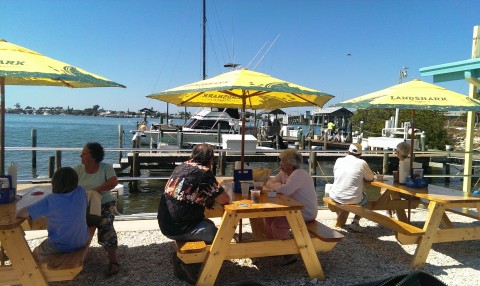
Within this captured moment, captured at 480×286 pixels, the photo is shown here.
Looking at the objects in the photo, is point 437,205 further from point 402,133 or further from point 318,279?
point 402,133

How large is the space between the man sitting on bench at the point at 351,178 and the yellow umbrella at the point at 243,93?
0.79 m

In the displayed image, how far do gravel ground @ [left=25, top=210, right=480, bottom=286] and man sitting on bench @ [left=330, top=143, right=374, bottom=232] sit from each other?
21.2 inches

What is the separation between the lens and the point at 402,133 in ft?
65.6

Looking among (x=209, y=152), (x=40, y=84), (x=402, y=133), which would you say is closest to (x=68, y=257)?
(x=209, y=152)

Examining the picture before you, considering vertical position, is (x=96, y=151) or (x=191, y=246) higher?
(x=96, y=151)

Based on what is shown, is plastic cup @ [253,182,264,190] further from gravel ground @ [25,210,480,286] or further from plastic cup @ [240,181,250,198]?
gravel ground @ [25,210,480,286]

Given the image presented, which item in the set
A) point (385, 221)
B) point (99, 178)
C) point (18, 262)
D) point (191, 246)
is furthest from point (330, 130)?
point (18, 262)

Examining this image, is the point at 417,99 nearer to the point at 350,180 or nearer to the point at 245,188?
the point at 350,180

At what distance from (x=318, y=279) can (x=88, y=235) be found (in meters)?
2.11

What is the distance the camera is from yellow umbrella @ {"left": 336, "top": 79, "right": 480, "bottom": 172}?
13.7 ft

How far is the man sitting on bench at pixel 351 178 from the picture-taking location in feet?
15.1

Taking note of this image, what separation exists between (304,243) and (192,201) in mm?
1097

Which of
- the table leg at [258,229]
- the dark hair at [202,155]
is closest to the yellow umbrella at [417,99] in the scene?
the table leg at [258,229]

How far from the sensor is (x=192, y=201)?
126 inches
